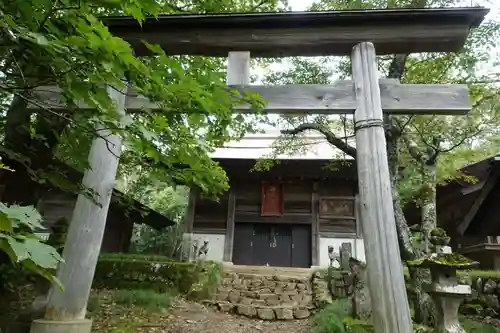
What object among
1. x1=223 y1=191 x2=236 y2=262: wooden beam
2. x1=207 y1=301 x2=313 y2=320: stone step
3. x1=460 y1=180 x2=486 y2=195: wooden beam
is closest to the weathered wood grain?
x1=207 y1=301 x2=313 y2=320: stone step

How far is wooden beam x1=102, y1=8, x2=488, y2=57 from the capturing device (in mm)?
3686

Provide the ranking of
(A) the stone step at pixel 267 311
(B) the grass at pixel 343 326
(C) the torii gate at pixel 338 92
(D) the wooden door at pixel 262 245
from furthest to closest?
(D) the wooden door at pixel 262 245
(A) the stone step at pixel 267 311
(B) the grass at pixel 343 326
(C) the torii gate at pixel 338 92

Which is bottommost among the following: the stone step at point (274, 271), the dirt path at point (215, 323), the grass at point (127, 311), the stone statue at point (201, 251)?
the dirt path at point (215, 323)

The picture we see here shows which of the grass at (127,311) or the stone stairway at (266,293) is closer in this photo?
Result: the grass at (127,311)

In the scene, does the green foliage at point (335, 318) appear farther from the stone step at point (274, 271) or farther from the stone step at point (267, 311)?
the stone step at point (274, 271)

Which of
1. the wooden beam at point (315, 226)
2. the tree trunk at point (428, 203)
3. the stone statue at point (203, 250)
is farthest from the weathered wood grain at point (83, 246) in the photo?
the wooden beam at point (315, 226)

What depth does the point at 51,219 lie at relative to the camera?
11.0 meters

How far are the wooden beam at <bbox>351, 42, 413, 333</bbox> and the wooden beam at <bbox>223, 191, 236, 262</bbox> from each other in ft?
31.9

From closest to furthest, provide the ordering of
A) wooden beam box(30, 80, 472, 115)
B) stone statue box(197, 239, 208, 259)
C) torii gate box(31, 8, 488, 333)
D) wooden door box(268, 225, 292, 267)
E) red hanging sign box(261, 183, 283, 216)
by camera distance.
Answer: torii gate box(31, 8, 488, 333) < wooden beam box(30, 80, 472, 115) < stone statue box(197, 239, 208, 259) < wooden door box(268, 225, 292, 267) < red hanging sign box(261, 183, 283, 216)

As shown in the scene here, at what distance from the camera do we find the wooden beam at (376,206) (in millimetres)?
2980

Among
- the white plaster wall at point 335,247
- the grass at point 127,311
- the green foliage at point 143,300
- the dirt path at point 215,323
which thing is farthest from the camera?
the white plaster wall at point 335,247

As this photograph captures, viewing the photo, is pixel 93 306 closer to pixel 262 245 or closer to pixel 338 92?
pixel 338 92

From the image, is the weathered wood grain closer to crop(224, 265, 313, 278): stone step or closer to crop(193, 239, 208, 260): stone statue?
crop(224, 265, 313, 278): stone step

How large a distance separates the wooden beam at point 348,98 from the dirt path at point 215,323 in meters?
4.18
